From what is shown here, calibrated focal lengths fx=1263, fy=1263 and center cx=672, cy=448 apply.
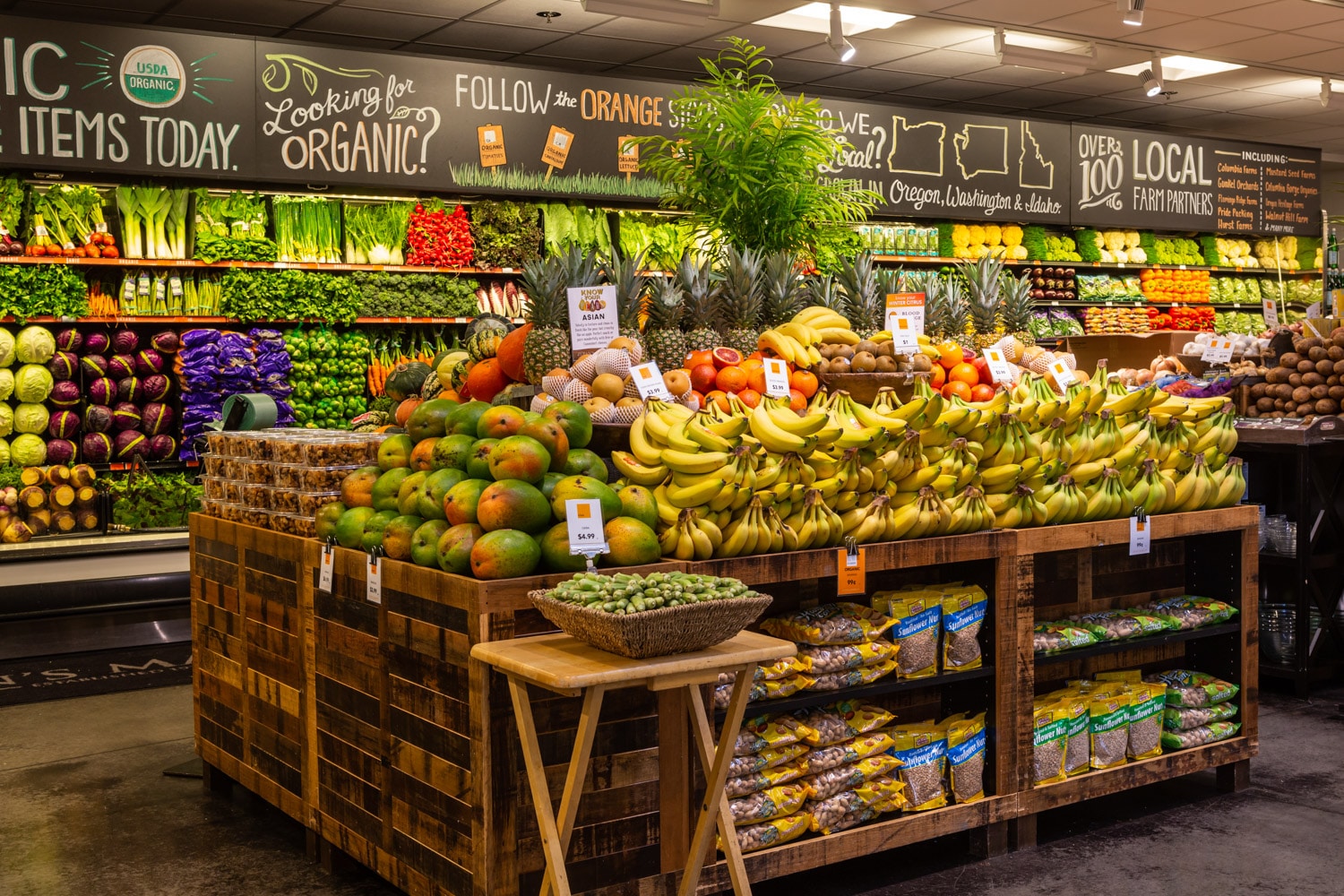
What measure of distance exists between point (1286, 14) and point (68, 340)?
7.52 metres

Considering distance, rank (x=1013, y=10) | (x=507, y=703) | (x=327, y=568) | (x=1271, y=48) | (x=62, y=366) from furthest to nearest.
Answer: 1. (x=1271, y=48)
2. (x=1013, y=10)
3. (x=62, y=366)
4. (x=327, y=568)
5. (x=507, y=703)

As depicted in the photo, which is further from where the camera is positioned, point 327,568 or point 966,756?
point 966,756

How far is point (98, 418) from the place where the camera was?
260 inches

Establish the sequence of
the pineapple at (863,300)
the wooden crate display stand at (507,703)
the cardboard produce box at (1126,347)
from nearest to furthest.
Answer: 1. the wooden crate display stand at (507,703)
2. the pineapple at (863,300)
3. the cardboard produce box at (1126,347)

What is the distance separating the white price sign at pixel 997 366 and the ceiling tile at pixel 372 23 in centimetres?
491

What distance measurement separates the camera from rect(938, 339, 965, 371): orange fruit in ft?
14.0

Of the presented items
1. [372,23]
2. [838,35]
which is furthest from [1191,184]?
[372,23]

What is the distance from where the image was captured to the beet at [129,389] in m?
6.69

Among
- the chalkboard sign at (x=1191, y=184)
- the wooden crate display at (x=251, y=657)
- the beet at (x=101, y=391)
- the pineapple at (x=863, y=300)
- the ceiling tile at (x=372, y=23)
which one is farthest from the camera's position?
the chalkboard sign at (x=1191, y=184)

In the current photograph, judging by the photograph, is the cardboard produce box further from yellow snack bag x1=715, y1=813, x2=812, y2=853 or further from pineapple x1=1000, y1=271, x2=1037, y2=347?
yellow snack bag x1=715, y1=813, x2=812, y2=853

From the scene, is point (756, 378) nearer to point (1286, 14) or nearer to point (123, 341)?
point (123, 341)

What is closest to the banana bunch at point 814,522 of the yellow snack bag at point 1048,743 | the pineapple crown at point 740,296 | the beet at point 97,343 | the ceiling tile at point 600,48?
the yellow snack bag at point 1048,743

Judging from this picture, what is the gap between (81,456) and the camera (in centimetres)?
668

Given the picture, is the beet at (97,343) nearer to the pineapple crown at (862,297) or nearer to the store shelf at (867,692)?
the pineapple crown at (862,297)
